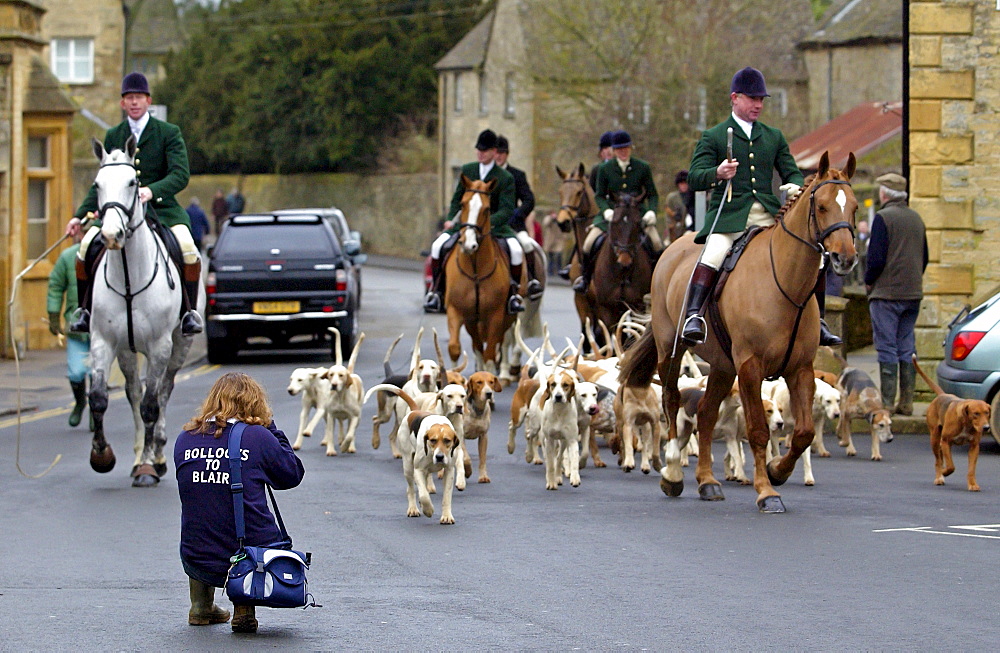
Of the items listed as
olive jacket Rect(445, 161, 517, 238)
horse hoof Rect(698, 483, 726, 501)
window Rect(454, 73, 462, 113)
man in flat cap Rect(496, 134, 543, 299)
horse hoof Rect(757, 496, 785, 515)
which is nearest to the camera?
horse hoof Rect(757, 496, 785, 515)

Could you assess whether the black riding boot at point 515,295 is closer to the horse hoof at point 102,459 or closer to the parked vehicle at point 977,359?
the parked vehicle at point 977,359

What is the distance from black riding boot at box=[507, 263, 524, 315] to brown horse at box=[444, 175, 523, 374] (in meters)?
0.11

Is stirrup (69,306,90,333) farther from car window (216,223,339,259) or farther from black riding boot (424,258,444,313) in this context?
car window (216,223,339,259)

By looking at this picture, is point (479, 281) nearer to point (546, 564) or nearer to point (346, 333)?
point (346, 333)

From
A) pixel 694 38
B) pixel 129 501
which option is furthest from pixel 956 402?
pixel 694 38

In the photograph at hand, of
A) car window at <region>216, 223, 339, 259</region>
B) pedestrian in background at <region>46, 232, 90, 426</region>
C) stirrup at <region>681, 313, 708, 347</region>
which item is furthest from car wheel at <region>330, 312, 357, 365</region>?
stirrup at <region>681, 313, 708, 347</region>

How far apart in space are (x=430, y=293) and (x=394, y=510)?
278 inches

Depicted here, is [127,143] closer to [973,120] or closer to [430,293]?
[430,293]

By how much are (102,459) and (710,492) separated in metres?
4.44

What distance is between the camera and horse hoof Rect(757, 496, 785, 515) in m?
11.0

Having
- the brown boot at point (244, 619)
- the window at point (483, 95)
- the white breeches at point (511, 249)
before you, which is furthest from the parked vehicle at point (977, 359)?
the window at point (483, 95)

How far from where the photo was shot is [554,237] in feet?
168

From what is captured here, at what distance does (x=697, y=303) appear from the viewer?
11602 millimetres

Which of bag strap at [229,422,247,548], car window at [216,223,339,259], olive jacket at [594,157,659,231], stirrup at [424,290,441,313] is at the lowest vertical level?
bag strap at [229,422,247,548]
